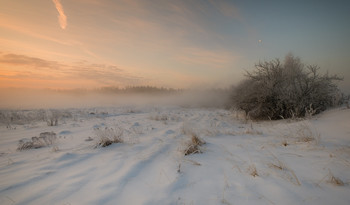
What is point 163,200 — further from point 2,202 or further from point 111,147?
point 111,147

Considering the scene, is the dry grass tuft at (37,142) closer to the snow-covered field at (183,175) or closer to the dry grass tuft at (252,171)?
the snow-covered field at (183,175)

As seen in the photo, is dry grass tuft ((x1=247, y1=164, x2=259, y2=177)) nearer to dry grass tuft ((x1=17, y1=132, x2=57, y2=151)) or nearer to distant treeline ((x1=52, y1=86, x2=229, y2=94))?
dry grass tuft ((x1=17, y1=132, x2=57, y2=151))

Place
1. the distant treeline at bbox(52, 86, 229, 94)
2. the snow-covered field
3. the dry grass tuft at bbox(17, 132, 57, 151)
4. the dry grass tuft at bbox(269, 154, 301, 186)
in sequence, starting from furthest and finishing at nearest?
the distant treeline at bbox(52, 86, 229, 94) → the dry grass tuft at bbox(17, 132, 57, 151) → the dry grass tuft at bbox(269, 154, 301, 186) → the snow-covered field

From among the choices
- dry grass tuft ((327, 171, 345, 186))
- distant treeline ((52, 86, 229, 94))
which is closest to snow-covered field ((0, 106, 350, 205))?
dry grass tuft ((327, 171, 345, 186))

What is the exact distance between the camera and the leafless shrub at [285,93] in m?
6.48

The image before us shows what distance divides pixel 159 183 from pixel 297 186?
144 cm

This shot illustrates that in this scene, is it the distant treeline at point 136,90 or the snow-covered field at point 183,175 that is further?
the distant treeline at point 136,90

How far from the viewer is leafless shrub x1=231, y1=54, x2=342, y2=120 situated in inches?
255

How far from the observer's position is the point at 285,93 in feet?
21.9

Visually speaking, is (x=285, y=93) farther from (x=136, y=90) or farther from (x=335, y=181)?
(x=136, y=90)

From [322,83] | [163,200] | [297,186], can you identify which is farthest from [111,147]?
[322,83]

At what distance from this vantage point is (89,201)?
1.49 meters

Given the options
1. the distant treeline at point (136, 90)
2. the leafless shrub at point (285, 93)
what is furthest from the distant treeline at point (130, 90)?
the leafless shrub at point (285, 93)

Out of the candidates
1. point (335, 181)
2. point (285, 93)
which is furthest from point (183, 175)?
point (285, 93)
